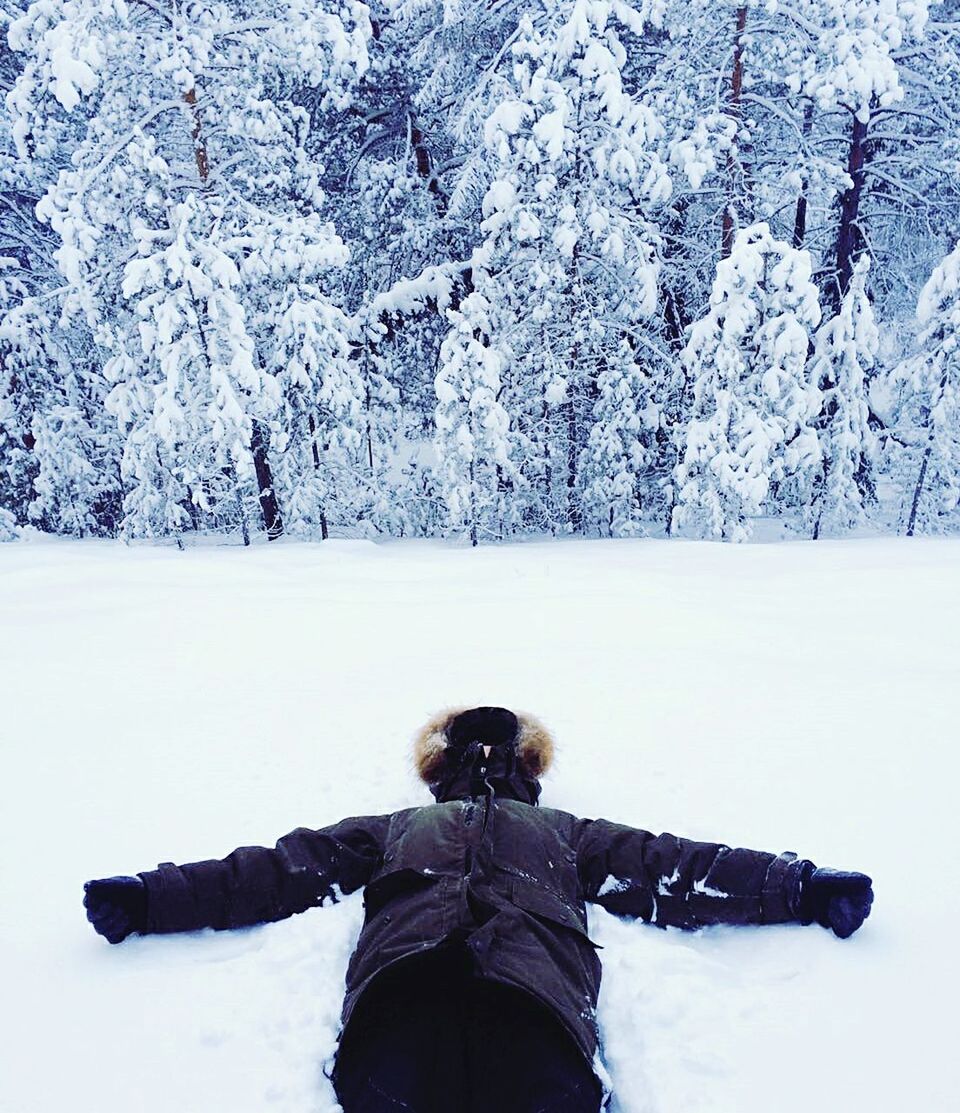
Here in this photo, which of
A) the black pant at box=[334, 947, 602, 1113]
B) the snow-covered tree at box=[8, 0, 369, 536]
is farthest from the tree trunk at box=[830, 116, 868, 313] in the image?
the black pant at box=[334, 947, 602, 1113]

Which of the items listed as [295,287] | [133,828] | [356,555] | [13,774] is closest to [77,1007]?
[133,828]

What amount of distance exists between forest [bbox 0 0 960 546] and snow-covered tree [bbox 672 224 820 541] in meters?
0.05

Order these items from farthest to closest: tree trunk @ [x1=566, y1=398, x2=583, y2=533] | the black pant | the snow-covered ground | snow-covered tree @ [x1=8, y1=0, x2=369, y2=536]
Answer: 1. tree trunk @ [x1=566, y1=398, x2=583, y2=533]
2. snow-covered tree @ [x1=8, y1=0, x2=369, y2=536]
3. the snow-covered ground
4. the black pant

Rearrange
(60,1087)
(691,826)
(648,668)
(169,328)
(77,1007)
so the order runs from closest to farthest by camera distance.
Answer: (60,1087) → (77,1007) → (691,826) → (648,668) → (169,328)

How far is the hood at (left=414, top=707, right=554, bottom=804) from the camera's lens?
2820 mm

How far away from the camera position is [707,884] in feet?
8.22

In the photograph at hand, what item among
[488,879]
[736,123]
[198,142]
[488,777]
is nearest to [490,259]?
[736,123]

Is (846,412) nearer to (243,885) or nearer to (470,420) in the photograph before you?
(470,420)

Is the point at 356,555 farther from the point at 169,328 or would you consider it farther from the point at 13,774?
the point at 13,774

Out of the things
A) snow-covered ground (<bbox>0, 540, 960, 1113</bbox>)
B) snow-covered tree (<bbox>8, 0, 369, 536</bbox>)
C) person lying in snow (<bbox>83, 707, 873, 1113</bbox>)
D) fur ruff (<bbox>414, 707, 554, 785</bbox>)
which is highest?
snow-covered tree (<bbox>8, 0, 369, 536</bbox>)

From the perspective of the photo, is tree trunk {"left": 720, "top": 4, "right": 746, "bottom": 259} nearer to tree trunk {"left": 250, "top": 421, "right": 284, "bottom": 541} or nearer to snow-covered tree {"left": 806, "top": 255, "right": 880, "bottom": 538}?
snow-covered tree {"left": 806, "top": 255, "right": 880, "bottom": 538}

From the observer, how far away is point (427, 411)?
13680 millimetres

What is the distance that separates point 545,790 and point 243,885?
1460 millimetres

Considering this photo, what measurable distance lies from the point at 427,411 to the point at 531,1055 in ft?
41.4
